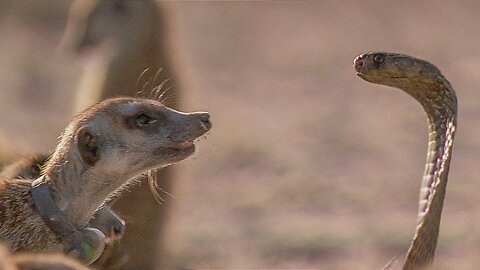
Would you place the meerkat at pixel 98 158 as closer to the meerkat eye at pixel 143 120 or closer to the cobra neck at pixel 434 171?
the meerkat eye at pixel 143 120

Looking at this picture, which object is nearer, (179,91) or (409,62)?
(409,62)

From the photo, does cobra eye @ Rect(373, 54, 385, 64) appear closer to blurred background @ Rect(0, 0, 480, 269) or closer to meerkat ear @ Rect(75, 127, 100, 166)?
meerkat ear @ Rect(75, 127, 100, 166)

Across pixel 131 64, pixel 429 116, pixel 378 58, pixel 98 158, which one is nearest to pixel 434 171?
pixel 429 116

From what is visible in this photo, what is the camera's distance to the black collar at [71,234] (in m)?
5.88

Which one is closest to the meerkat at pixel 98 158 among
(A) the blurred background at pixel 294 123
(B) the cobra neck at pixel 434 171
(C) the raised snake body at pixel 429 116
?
(C) the raised snake body at pixel 429 116

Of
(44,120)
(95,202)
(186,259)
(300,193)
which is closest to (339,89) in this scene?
(44,120)

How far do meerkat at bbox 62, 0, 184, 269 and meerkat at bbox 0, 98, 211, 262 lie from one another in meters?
2.19

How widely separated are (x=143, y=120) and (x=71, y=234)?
0.57 m

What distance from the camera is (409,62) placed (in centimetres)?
575

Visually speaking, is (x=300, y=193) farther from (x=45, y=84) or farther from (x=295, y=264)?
(x=45, y=84)

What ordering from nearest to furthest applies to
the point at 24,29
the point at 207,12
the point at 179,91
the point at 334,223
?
the point at 179,91, the point at 334,223, the point at 24,29, the point at 207,12

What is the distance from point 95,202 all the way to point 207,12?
16693mm

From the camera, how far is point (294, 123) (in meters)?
14.9

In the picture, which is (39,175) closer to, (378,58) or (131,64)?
(378,58)
